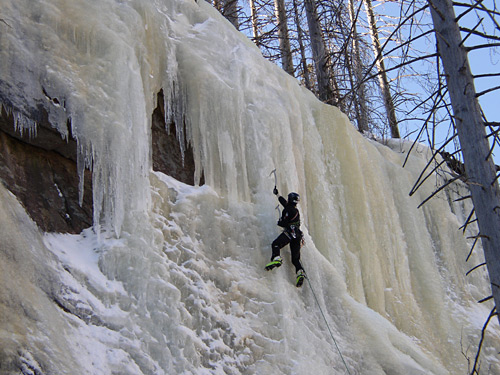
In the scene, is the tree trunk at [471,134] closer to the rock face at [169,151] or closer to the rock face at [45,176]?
the rock face at [169,151]

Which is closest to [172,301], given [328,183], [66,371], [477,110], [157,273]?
[157,273]

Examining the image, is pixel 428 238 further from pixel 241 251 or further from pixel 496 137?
pixel 496 137

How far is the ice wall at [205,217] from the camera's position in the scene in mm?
5094

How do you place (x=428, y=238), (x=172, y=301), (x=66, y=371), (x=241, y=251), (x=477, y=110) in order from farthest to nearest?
1. (x=428, y=238)
2. (x=241, y=251)
3. (x=172, y=301)
4. (x=477, y=110)
5. (x=66, y=371)

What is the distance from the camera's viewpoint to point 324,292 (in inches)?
263

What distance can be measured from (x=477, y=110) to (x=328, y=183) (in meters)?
3.82

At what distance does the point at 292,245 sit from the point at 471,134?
2543mm

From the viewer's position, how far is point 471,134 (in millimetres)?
4445

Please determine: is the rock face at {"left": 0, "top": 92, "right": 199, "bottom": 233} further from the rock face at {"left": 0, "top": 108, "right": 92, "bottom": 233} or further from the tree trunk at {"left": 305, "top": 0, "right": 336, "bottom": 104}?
the tree trunk at {"left": 305, "top": 0, "right": 336, "bottom": 104}

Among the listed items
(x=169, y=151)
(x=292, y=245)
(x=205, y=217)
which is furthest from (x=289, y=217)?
(x=169, y=151)

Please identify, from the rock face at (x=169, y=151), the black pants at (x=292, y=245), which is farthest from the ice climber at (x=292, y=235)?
the rock face at (x=169, y=151)

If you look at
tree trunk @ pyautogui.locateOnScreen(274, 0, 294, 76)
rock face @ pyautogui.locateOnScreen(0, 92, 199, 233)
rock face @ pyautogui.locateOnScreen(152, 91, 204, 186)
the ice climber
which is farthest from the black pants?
tree trunk @ pyautogui.locateOnScreen(274, 0, 294, 76)

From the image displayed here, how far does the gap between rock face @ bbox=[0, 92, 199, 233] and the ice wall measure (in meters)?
0.14

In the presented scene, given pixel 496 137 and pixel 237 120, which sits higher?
pixel 237 120
